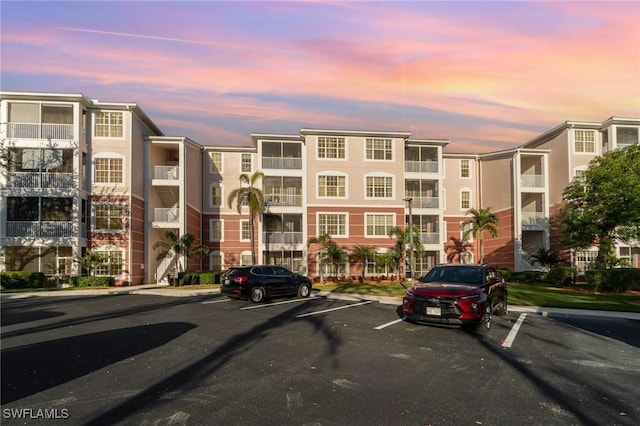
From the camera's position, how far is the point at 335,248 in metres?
32.4

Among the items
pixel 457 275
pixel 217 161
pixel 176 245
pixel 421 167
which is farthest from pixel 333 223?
pixel 457 275

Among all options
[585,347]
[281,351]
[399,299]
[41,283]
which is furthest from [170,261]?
[585,347]

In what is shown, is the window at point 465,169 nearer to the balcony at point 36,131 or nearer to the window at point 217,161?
the window at point 217,161

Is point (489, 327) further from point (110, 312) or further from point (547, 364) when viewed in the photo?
point (110, 312)

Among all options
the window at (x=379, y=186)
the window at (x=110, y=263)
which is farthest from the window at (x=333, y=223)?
the window at (x=110, y=263)

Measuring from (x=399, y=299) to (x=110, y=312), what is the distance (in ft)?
36.4

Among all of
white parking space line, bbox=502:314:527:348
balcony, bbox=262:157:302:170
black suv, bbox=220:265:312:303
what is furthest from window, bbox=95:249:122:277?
white parking space line, bbox=502:314:527:348

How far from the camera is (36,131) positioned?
2900 centimetres

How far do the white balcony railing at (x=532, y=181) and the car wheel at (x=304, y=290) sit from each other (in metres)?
25.2

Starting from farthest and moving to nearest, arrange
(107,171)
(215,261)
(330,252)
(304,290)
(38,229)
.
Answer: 1. (215,261)
2. (330,252)
3. (107,171)
4. (38,229)
5. (304,290)

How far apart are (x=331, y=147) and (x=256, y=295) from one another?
1993 cm

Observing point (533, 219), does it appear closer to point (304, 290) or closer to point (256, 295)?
point (304, 290)

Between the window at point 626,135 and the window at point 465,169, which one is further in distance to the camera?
the window at point 465,169

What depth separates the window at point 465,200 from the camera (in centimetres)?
4066
